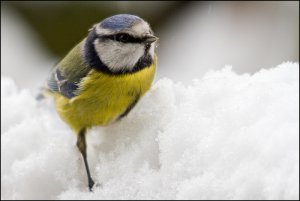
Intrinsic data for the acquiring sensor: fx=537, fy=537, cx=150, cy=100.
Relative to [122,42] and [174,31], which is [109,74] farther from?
[174,31]

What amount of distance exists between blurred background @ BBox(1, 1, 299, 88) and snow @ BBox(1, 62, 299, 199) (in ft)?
2.25

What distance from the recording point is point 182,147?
2.41 ft

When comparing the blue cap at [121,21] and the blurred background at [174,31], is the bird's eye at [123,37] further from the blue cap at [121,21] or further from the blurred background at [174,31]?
the blurred background at [174,31]

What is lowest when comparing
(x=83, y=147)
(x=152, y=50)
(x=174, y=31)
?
(x=174, y=31)

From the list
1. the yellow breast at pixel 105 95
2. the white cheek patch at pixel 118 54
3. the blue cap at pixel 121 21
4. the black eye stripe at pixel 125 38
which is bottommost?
the yellow breast at pixel 105 95

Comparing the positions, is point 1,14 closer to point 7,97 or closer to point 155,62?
point 7,97

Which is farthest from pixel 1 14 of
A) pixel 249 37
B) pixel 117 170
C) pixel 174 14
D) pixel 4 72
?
pixel 117 170

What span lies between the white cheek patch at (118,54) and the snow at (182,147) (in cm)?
8

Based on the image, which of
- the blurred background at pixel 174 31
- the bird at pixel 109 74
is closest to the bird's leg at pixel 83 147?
the bird at pixel 109 74

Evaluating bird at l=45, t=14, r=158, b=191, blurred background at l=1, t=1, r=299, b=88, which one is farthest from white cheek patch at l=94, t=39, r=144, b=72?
blurred background at l=1, t=1, r=299, b=88

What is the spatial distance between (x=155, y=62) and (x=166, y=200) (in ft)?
1.38

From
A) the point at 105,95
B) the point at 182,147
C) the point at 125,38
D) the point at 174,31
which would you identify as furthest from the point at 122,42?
the point at 174,31

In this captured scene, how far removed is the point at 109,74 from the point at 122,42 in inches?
4.0

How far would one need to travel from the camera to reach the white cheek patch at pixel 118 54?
100 cm
